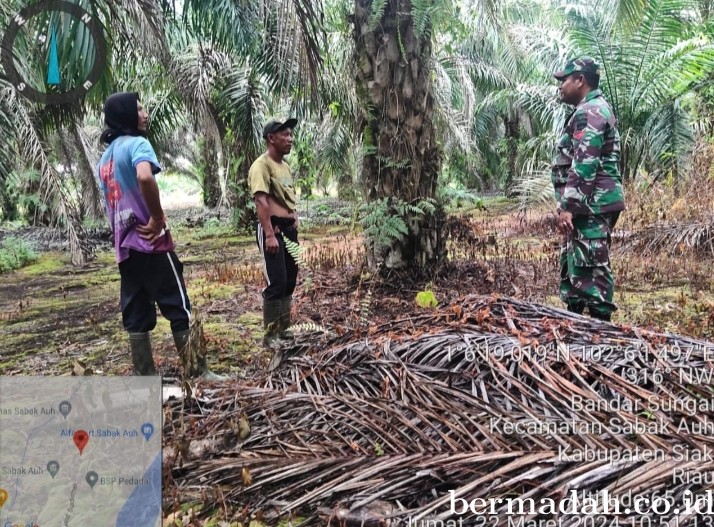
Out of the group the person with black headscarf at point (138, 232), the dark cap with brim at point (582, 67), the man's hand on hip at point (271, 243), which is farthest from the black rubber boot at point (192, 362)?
the dark cap with brim at point (582, 67)

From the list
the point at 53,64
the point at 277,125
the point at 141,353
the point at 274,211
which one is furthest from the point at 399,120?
the point at 141,353

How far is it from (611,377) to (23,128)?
691 cm

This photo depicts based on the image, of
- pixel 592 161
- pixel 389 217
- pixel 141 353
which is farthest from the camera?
pixel 389 217

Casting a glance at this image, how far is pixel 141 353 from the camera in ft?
10.2

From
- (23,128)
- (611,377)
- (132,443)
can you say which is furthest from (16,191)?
(611,377)

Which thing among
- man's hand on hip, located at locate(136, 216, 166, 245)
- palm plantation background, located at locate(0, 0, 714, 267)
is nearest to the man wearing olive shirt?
palm plantation background, located at locate(0, 0, 714, 267)

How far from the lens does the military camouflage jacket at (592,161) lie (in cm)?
327

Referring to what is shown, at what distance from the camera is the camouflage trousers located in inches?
133

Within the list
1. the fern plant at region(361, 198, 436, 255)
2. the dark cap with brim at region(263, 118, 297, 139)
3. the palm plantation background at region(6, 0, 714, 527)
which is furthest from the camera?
the fern plant at region(361, 198, 436, 255)

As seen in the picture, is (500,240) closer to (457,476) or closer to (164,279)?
(164,279)

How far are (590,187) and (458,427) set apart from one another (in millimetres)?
2116

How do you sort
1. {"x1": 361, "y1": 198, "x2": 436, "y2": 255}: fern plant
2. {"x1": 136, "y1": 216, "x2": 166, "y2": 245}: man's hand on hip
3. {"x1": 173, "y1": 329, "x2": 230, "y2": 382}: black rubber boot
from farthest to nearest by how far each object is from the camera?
{"x1": 361, "y1": 198, "x2": 436, "y2": 255}: fern plant
{"x1": 136, "y1": 216, "x2": 166, "y2": 245}: man's hand on hip
{"x1": 173, "y1": 329, "x2": 230, "y2": 382}: black rubber boot

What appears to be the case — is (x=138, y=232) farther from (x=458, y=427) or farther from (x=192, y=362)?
(x=458, y=427)
